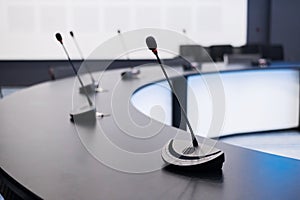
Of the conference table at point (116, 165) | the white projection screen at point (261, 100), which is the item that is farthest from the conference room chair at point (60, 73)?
the conference table at point (116, 165)

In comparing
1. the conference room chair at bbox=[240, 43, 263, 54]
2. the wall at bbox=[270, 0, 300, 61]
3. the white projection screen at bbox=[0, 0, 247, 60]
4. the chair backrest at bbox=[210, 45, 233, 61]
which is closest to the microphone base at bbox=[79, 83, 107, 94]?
the chair backrest at bbox=[210, 45, 233, 61]

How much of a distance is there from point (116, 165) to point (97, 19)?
5754 mm

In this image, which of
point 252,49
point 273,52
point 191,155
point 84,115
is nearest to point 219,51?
point 252,49

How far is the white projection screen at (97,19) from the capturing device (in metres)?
6.67

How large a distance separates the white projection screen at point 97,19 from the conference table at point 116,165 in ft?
16.2

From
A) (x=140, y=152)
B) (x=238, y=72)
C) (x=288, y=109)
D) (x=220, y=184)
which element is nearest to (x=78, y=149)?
(x=140, y=152)

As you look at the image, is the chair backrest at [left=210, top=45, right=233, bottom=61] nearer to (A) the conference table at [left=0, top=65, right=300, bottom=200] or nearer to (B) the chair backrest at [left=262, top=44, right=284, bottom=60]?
(B) the chair backrest at [left=262, top=44, right=284, bottom=60]

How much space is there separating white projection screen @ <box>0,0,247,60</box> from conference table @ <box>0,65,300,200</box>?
4.94 m

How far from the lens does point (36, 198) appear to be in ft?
3.21

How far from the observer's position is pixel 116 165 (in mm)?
1213

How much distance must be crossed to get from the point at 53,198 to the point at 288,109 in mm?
3937

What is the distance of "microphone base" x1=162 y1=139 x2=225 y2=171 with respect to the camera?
44.3 inches

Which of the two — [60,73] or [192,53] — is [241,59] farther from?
[60,73]

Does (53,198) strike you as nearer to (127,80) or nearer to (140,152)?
(140,152)
